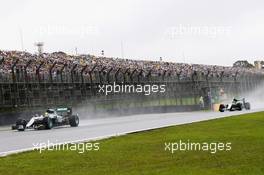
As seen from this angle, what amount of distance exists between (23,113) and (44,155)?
1917 cm

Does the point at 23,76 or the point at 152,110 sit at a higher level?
the point at 23,76

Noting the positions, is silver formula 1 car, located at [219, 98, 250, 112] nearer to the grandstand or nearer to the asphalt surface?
the grandstand

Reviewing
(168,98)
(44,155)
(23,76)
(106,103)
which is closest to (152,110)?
(168,98)

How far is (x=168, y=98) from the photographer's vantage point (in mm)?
46781

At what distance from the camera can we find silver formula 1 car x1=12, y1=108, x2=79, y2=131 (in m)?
26.6

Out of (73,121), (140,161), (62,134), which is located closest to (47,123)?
(73,121)

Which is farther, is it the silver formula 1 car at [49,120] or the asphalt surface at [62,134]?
the silver formula 1 car at [49,120]

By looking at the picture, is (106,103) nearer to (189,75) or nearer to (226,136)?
(189,75)

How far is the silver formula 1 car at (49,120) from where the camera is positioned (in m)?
26.6

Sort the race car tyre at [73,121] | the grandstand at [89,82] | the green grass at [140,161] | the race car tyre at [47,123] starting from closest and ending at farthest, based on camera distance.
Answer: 1. the green grass at [140,161]
2. the race car tyre at [47,123]
3. the race car tyre at [73,121]
4. the grandstand at [89,82]

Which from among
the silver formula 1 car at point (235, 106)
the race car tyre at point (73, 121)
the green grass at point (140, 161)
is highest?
the green grass at point (140, 161)

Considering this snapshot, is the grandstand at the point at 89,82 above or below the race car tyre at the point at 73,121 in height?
above

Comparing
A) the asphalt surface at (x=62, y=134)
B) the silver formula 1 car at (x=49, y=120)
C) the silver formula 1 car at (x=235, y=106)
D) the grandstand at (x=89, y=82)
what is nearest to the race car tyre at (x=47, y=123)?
the silver formula 1 car at (x=49, y=120)

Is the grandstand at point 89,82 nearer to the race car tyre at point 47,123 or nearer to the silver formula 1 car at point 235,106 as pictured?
the race car tyre at point 47,123
